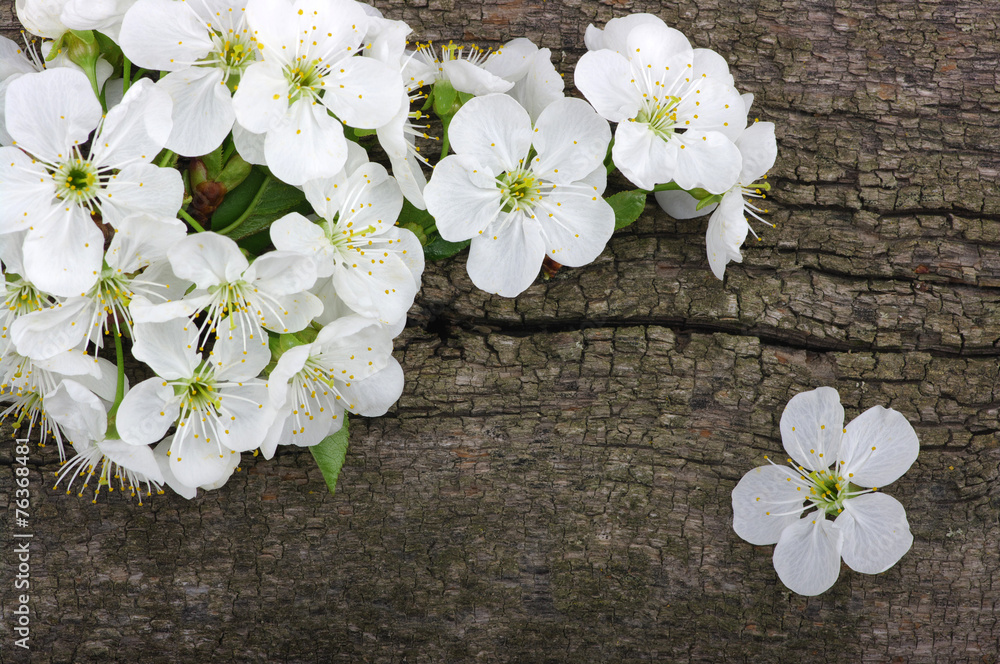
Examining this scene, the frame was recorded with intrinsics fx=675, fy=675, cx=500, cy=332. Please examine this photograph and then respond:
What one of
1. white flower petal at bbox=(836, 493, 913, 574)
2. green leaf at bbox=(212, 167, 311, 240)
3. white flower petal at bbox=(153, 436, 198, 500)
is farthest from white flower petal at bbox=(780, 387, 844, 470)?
white flower petal at bbox=(153, 436, 198, 500)

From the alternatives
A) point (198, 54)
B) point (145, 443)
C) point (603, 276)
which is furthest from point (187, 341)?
point (603, 276)

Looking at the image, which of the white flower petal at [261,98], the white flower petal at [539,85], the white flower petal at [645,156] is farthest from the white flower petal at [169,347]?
the white flower petal at [645,156]

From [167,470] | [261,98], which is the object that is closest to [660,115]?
[261,98]

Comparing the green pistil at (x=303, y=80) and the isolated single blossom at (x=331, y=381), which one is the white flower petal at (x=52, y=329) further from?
the green pistil at (x=303, y=80)

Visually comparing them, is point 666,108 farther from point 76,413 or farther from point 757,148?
point 76,413

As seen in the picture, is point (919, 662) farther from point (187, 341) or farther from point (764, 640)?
point (187, 341)

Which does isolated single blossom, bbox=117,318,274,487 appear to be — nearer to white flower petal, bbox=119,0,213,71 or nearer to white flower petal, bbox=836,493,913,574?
white flower petal, bbox=119,0,213,71
